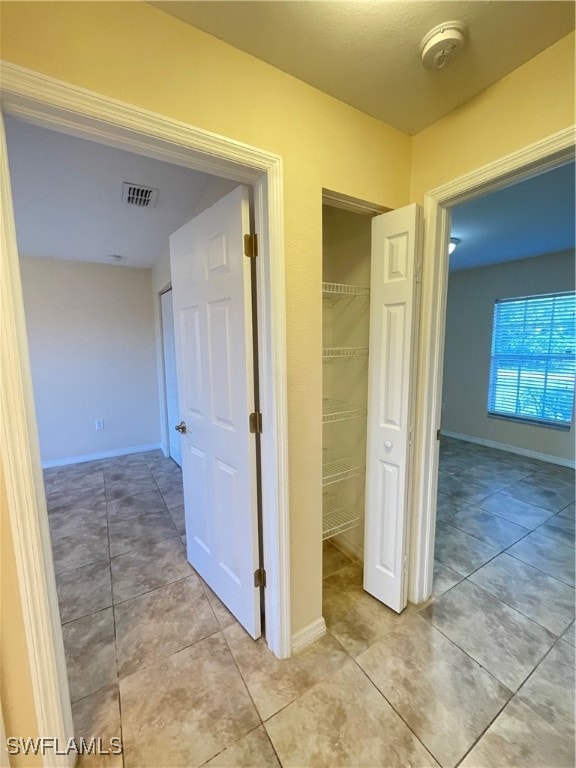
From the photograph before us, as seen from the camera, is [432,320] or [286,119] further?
[432,320]

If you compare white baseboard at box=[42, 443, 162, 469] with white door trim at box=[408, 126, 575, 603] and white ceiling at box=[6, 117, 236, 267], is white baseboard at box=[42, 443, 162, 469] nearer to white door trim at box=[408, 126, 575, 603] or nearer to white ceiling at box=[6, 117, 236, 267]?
white ceiling at box=[6, 117, 236, 267]

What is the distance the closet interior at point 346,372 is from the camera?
6.29 feet

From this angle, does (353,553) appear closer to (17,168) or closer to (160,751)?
(160,751)

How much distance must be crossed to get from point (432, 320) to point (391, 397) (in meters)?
0.42

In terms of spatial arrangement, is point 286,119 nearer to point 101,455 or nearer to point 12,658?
point 12,658

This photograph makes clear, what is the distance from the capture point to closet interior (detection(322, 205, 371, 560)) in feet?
6.29

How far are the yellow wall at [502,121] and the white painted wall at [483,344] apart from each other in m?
3.37

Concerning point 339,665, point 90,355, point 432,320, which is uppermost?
point 432,320

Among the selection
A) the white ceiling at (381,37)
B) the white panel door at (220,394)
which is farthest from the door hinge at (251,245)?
the white ceiling at (381,37)

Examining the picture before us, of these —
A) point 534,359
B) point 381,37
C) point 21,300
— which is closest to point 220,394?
point 21,300

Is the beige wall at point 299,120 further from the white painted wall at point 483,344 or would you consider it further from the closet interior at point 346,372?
the white painted wall at point 483,344

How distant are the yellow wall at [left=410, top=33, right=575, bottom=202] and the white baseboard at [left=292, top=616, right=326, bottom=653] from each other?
2.17 m

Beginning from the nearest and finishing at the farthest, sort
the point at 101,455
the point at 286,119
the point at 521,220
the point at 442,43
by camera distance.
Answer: the point at 442,43
the point at 286,119
the point at 521,220
the point at 101,455

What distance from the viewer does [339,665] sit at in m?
1.41
